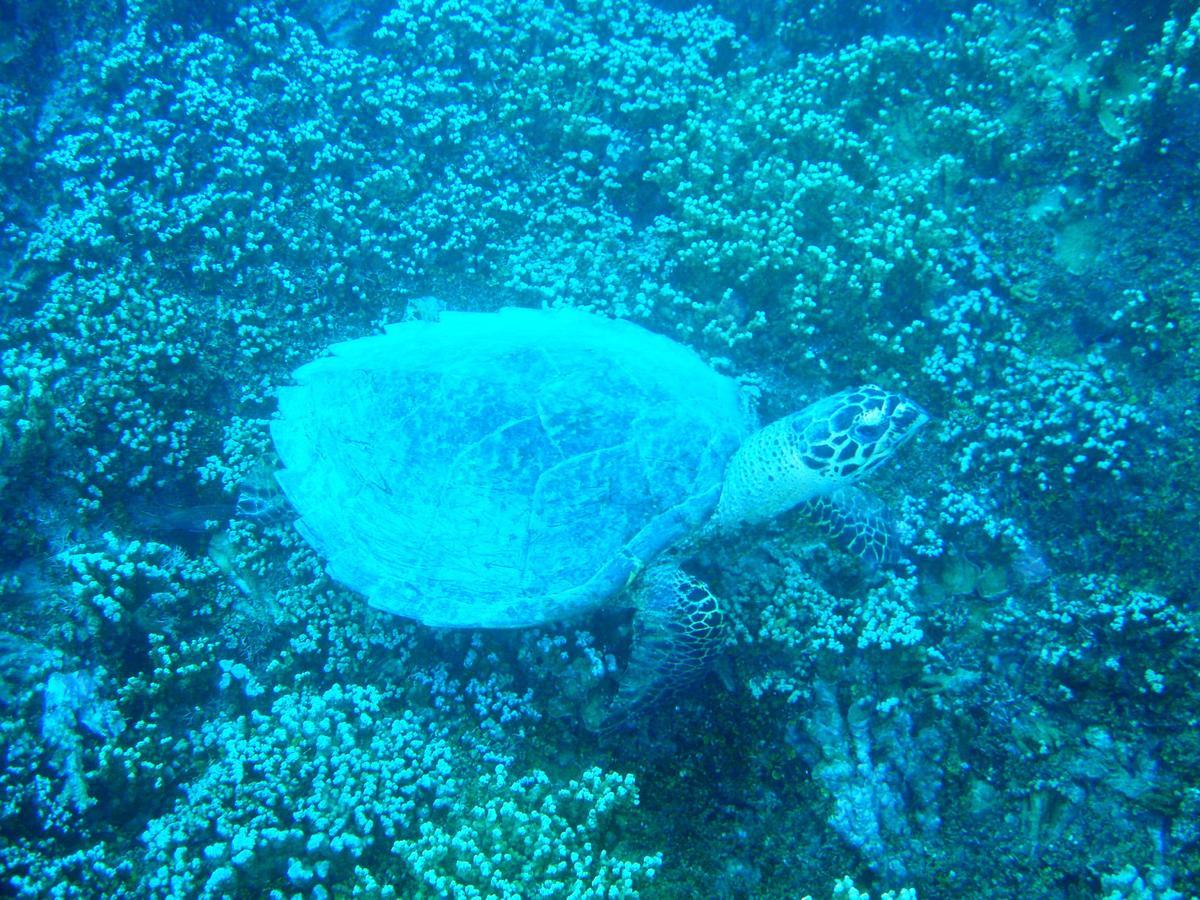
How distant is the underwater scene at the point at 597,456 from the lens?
240 centimetres

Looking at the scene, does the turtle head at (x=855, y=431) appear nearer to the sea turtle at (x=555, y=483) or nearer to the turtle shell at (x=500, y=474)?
the sea turtle at (x=555, y=483)

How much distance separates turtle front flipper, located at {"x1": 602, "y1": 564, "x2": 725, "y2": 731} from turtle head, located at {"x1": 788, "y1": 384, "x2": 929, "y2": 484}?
35.0 inches

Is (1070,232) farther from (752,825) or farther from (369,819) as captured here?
(369,819)

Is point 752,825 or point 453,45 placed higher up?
point 453,45

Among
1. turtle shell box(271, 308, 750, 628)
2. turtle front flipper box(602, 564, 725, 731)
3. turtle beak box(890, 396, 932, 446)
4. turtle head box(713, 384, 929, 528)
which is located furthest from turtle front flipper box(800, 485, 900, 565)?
turtle front flipper box(602, 564, 725, 731)

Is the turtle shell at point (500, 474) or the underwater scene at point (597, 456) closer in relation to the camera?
the underwater scene at point (597, 456)

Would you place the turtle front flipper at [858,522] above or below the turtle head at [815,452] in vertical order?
below

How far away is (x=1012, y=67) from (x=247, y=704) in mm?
5779

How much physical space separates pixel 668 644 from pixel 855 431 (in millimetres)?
1364

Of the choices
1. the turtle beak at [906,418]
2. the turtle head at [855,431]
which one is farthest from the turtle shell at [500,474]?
the turtle beak at [906,418]

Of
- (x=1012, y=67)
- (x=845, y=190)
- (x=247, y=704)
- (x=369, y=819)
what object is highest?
(x=1012, y=67)

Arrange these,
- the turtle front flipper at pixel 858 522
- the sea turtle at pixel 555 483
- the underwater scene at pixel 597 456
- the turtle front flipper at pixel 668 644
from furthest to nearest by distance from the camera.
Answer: the turtle front flipper at pixel 858 522 → the sea turtle at pixel 555 483 → the turtle front flipper at pixel 668 644 → the underwater scene at pixel 597 456

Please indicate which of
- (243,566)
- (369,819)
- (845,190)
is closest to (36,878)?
(369,819)

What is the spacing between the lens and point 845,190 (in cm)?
371
